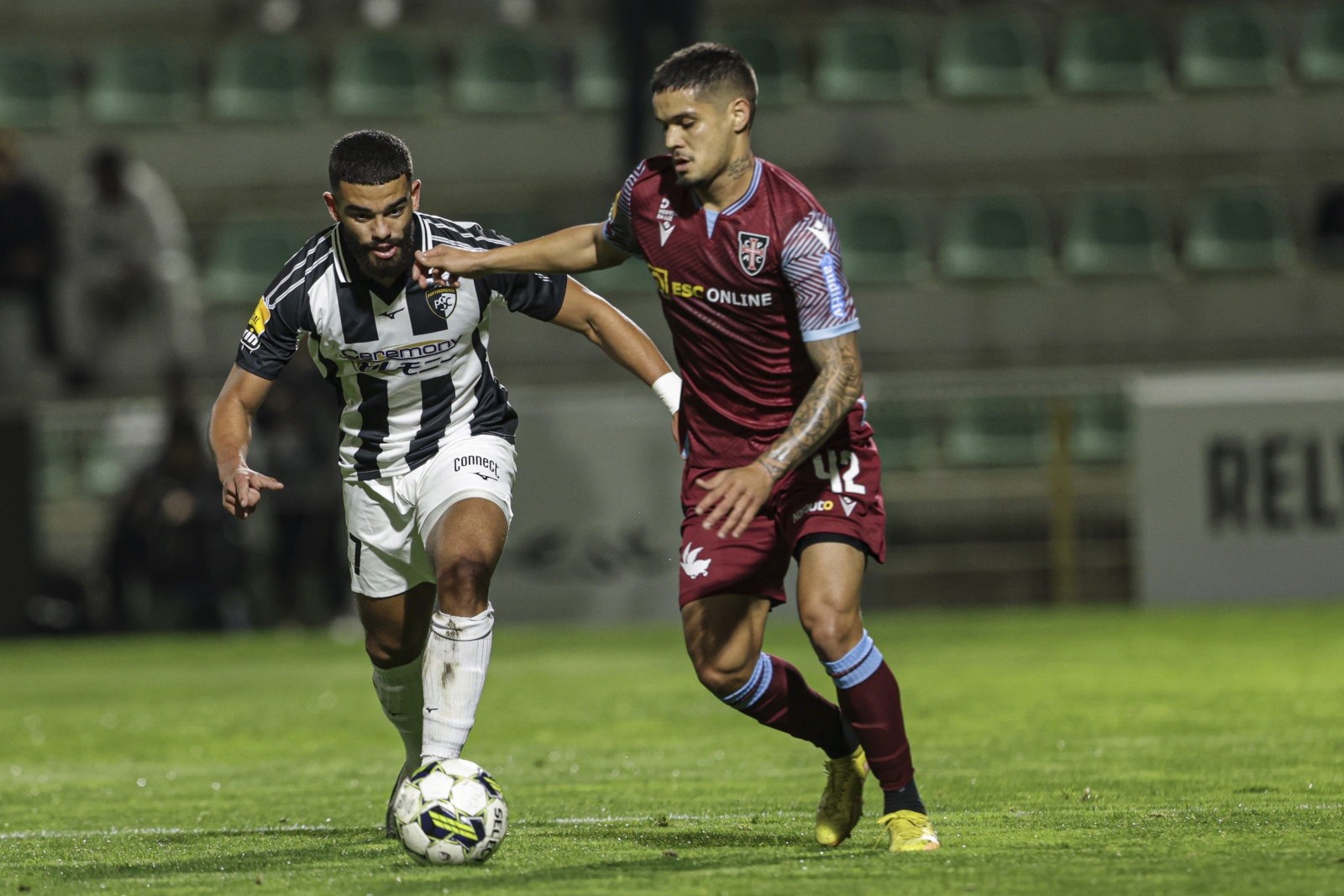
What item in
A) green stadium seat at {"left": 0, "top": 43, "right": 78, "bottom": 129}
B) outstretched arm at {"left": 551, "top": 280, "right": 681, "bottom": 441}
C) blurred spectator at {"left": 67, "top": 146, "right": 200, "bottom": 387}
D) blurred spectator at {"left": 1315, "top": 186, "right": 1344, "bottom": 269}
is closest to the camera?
outstretched arm at {"left": 551, "top": 280, "right": 681, "bottom": 441}

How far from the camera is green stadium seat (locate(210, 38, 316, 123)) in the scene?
1909 cm

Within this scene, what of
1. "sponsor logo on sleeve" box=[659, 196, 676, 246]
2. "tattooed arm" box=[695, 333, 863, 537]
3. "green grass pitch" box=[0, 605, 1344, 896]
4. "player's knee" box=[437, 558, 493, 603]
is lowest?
"green grass pitch" box=[0, 605, 1344, 896]

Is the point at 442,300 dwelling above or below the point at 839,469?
above

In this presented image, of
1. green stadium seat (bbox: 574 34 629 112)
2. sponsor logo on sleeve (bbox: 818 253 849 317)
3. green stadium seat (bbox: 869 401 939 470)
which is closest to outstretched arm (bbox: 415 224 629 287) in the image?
sponsor logo on sleeve (bbox: 818 253 849 317)

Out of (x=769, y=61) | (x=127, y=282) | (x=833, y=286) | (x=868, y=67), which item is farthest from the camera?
(x=868, y=67)

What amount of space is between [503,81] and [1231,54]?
712cm

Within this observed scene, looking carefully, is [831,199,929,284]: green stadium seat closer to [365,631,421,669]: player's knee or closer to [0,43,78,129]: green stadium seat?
[0,43,78,129]: green stadium seat

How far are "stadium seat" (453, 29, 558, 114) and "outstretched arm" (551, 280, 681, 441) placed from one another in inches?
528

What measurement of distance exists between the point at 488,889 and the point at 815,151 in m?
14.8

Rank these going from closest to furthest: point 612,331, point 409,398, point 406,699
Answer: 1. point 409,398
2. point 612,331
3. point 406,699

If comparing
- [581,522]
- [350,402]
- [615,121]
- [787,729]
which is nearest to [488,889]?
[787,729]

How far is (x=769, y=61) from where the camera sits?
1884 centimetres

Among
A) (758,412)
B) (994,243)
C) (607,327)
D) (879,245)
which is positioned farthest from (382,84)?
(758,412)

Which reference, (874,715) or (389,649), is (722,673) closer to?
(874,715)
